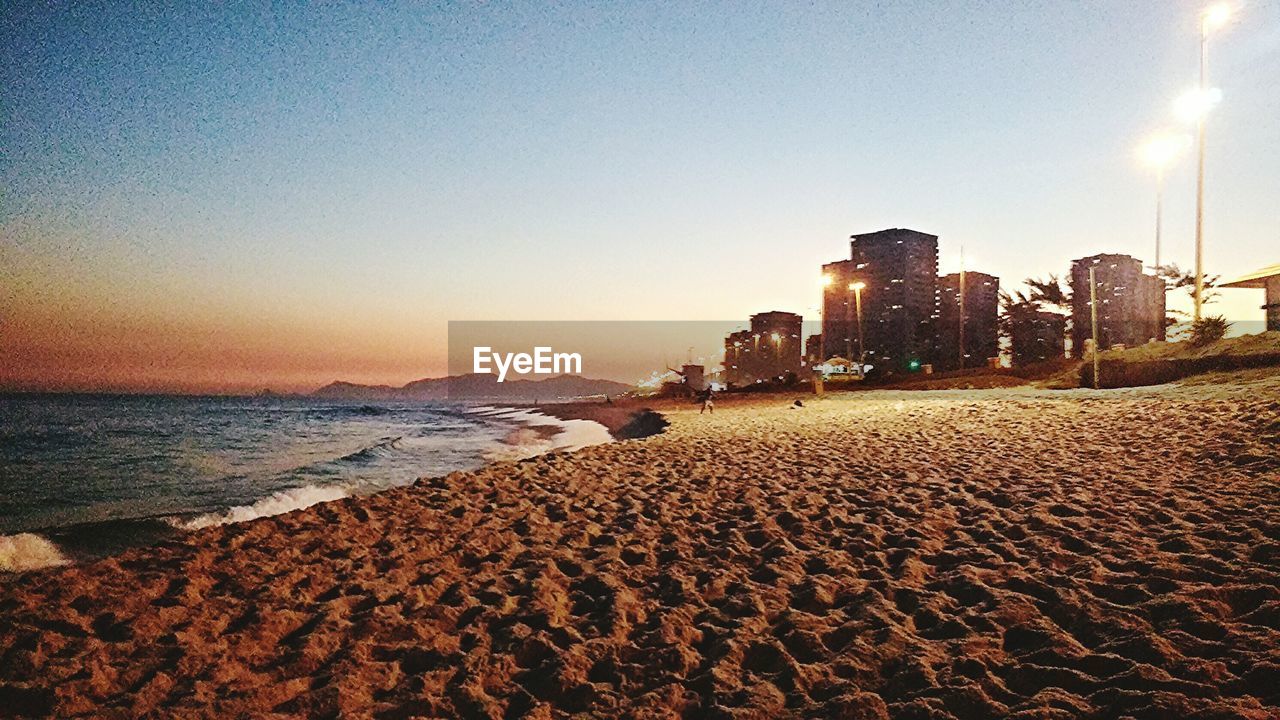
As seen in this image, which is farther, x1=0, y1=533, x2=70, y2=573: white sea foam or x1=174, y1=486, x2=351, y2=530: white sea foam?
x1=174, y1=486, x2=351, y2=530: white sea foam

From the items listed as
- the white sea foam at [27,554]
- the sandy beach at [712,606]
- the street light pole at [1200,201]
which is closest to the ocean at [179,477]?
the white sea foam at [27,554]

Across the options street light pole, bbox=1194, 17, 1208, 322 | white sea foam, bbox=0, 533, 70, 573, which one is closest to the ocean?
white sea foam, bbox=0, 533, 70, 573

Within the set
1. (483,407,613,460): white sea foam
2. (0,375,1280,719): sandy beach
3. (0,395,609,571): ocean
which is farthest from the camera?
(483,407,613,460): white sea foam

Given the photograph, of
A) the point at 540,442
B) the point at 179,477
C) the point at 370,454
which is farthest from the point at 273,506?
the point at 540,442

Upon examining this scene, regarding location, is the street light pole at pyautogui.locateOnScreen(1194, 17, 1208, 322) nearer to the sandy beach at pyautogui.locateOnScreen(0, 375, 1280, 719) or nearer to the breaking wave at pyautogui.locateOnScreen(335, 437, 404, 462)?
the sandy beach at pyautogui.locateOnScreen(0, 375, 1280, 719)

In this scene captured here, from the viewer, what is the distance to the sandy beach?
2.68m

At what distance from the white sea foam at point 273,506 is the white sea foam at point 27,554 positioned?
4.28 feet

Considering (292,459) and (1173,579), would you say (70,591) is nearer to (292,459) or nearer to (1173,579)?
(1173,579)

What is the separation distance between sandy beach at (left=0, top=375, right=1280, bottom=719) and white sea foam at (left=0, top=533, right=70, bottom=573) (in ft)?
8.81

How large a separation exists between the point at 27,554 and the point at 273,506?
10.2ft

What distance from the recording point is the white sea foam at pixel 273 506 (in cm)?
848

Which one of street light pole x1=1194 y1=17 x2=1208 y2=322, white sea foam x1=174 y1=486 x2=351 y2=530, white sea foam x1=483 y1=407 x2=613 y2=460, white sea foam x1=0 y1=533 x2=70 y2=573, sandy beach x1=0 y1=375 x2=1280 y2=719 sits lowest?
white sea foam x1=483 y1=407 x2=613 y2=460

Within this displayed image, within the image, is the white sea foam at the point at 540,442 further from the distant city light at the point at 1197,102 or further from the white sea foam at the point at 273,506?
the distant city light at the point at 1197,102

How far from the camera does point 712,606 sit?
3.74 meters
